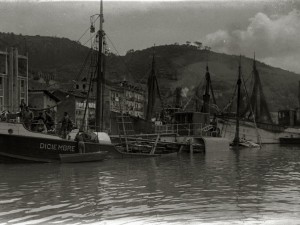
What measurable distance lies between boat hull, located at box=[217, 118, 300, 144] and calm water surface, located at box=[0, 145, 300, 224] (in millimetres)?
35864

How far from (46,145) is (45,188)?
778 centimetres

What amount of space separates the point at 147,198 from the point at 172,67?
38773 mm

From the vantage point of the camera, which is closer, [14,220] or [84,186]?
[14,220]

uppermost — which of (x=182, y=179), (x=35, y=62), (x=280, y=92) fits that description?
(x=35, y=62)

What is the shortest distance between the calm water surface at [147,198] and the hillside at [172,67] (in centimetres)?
1574

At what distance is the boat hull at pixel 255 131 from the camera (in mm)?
50875

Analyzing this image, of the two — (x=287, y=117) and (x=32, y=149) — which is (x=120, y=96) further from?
(x=32, y=149)

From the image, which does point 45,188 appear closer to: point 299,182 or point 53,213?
point 53,213

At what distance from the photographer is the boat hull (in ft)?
167

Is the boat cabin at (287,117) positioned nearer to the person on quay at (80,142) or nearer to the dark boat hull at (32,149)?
the person on quay at (80,142)

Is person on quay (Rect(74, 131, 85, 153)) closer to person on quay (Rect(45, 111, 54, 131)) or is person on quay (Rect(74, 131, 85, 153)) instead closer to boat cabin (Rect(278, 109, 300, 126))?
person on quay (Rect(45, 111, 54, 131))

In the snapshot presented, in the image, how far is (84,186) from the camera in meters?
11.5

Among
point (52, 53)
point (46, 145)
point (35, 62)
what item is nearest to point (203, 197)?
point (46, 145)

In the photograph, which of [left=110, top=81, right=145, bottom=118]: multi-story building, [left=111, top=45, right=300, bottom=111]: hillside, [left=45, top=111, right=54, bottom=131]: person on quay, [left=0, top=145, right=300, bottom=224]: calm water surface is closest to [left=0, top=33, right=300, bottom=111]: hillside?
[left=111, top=45, right=300, bottom=111]: hillside
